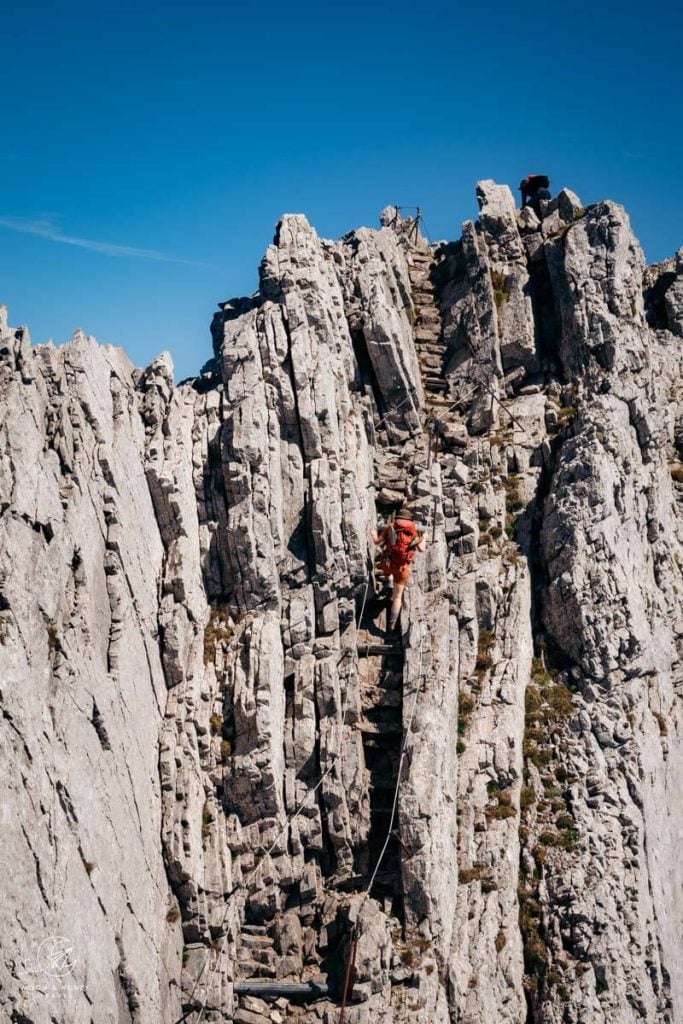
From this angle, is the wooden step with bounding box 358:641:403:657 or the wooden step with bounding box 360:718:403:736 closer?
the wooden step with bounding box 360:718:403:736

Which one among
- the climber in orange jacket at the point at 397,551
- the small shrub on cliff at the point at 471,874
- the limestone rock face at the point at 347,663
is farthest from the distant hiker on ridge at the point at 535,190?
the small shrub on cliff at the point at 471,874

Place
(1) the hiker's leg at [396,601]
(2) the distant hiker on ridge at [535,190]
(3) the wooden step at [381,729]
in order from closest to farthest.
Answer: (3) the wooden step at [381,729] < (1) the hiker's leg at [396,601] < (2) the distant hiker on ridge at [535,190]

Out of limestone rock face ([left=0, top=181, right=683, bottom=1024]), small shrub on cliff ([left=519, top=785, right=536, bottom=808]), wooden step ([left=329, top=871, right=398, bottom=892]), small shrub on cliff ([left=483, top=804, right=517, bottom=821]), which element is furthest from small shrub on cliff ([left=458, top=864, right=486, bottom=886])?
small shrub on cliff ([left=519, top=785, right=536, bottom=808])

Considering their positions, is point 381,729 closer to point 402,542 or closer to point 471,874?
point 471,874

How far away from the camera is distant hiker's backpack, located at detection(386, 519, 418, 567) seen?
32781 millimetres

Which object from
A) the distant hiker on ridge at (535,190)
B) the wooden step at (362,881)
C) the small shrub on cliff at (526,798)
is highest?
the distant hiker on ridge at (535,190)

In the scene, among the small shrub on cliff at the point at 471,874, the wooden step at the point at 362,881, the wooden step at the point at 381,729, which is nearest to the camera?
the wooden step at the point at 362,881

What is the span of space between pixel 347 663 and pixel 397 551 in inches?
152

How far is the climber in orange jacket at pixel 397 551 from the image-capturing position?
3284cm

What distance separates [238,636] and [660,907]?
49.6ft

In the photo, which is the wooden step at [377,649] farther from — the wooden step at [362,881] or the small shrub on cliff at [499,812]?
the wooden step at [362,881]

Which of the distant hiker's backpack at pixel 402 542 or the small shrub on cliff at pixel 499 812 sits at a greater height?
the distant hiker's backpack at pixel 402 542

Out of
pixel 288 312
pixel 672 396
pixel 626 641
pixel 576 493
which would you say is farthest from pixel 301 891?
pixel 672 396

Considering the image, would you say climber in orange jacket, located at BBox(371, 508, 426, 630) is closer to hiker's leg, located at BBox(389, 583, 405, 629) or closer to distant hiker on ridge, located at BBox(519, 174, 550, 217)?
hiker's leg, located at BBox(389, 583, 405, 629)
